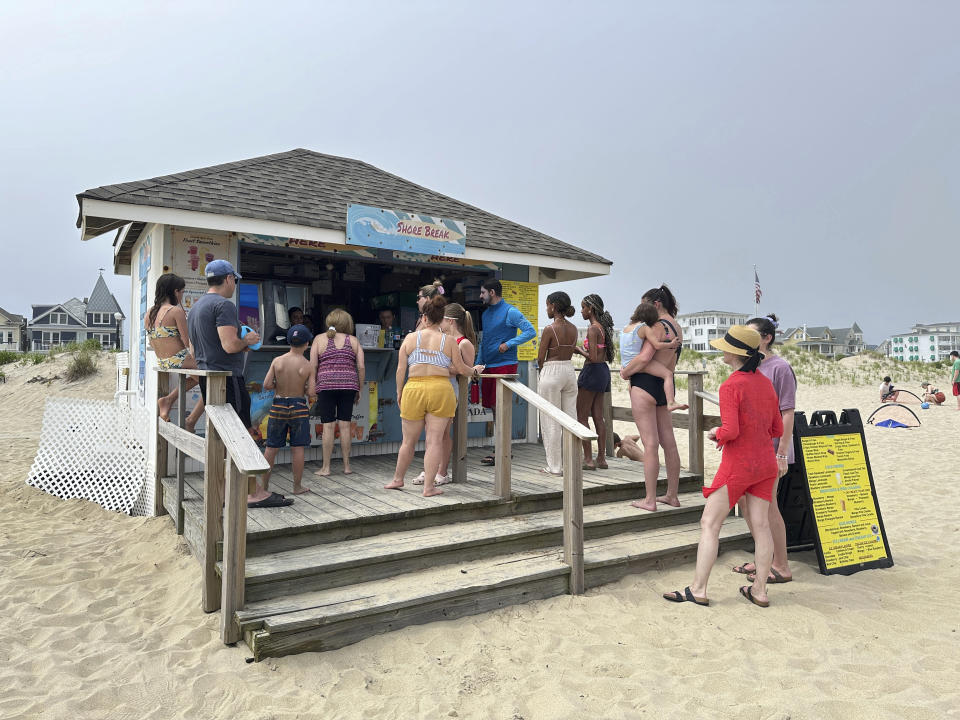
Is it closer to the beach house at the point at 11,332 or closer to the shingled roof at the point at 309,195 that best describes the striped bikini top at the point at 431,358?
the shingled roof at the point at 309,195

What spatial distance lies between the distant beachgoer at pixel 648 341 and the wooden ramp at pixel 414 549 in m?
1.10

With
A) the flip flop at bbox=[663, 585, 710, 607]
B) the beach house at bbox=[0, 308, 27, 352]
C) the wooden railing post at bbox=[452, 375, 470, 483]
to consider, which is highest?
the beach house at bbox=[0, 308, 27, 352]

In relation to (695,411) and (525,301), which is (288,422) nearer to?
(695,411)

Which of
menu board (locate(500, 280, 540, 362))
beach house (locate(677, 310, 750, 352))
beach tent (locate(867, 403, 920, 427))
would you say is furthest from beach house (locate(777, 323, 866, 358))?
menu board (locate(500, 280, 540, 362))

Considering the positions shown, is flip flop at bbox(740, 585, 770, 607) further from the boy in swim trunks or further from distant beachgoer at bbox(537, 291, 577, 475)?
the boy in swim trunks

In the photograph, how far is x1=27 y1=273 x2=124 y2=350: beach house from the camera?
6488 centimetres

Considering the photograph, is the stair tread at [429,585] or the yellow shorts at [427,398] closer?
the stair tread at [429,585]

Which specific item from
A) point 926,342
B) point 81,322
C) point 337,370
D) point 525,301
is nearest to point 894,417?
point 525,301

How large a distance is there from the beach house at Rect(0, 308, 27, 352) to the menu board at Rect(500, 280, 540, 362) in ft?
255

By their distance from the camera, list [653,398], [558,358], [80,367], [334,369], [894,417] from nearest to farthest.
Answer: [653,398], [334,369], [558,358], [894,417], [80,367]

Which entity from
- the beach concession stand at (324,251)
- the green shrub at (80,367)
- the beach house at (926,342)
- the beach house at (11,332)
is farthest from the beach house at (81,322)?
the beach house at (926,342)

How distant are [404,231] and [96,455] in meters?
3.95

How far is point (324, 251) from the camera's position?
264 inches

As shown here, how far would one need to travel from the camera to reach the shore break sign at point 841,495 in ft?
15.8
